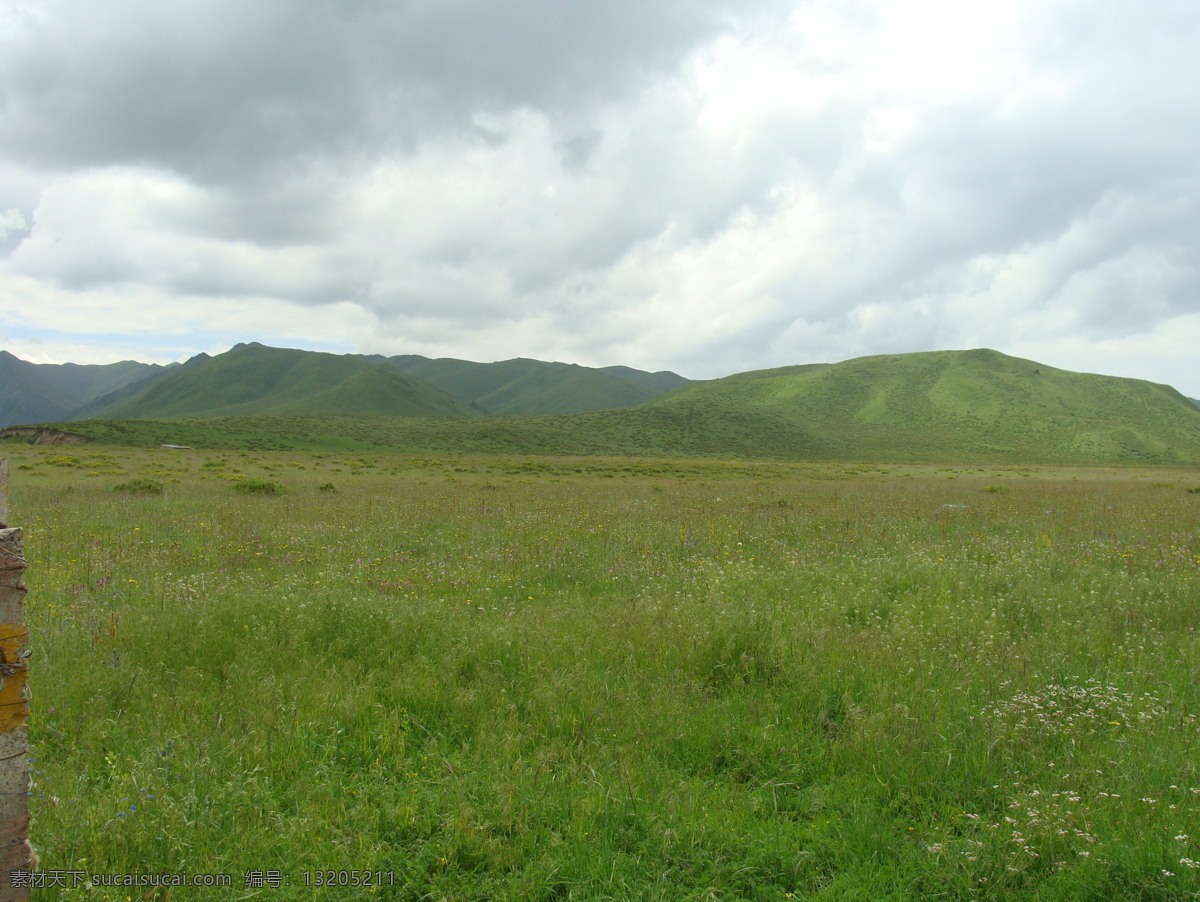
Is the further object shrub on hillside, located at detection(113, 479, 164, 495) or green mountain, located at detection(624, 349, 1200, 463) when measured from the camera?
green mountain, located at detection(624, 349, 1200, 463)

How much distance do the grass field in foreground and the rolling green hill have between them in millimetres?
75591

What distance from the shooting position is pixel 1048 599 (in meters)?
7.38

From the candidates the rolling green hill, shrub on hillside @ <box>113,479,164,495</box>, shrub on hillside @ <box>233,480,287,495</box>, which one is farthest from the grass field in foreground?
the rolling green hill

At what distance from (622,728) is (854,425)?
143 metres

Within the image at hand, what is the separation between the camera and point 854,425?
136 m

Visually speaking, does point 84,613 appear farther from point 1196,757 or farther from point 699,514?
point 699,514

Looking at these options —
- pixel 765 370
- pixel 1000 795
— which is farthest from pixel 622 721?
pixel 765 370

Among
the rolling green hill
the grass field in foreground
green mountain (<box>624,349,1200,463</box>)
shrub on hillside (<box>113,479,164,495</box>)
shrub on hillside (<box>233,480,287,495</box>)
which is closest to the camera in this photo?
the grass field in foreground

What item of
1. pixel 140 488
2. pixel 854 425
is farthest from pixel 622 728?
pixel 854 425

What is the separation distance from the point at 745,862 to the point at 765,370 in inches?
7773

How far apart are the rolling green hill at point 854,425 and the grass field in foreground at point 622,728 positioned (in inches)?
2976

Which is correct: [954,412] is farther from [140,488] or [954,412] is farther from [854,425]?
[140,488]

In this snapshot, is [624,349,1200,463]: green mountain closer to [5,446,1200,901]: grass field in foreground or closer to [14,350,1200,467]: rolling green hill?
[14,350,1200,467]: rolling green hill

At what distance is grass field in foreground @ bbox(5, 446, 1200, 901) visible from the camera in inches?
130
